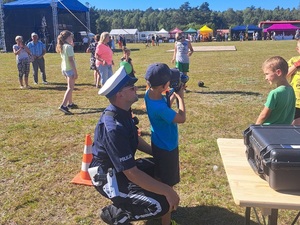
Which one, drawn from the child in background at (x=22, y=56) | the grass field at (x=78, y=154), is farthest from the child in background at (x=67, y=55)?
the child in background at (x=22, y=56)

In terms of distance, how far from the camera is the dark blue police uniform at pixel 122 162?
8.02 feet

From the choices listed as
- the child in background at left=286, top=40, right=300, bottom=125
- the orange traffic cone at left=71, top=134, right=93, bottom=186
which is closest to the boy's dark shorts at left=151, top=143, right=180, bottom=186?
the orange traffic cone at left=71, top=134, right=93, bottom=186

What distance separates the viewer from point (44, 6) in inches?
1201

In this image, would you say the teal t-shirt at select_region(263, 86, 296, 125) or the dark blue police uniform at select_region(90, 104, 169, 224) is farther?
the teal t-shirt at select_region(263, 86, 296, 125)

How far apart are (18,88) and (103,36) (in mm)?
4045

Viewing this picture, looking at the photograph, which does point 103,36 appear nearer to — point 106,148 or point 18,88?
point 18,88

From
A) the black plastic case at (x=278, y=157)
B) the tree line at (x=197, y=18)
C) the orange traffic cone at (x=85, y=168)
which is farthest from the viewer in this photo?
the tree line at (x=197, y=18)

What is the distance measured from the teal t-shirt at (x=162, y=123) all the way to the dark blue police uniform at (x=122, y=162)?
0.76 feet

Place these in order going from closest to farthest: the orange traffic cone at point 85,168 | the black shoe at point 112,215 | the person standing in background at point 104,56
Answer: the black shoe at point 112,215, the orange traffic cone at point 85,168, the person standing in background at point 104,56

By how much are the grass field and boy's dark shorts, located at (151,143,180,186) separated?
0.56 meters

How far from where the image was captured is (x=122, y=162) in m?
2.44

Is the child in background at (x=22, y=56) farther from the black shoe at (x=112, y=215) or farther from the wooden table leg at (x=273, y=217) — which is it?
the wooden table leg at (x=273, y=217)

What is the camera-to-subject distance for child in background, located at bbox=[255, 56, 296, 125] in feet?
9.59

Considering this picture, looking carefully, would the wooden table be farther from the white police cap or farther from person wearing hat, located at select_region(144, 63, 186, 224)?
the white police cap
